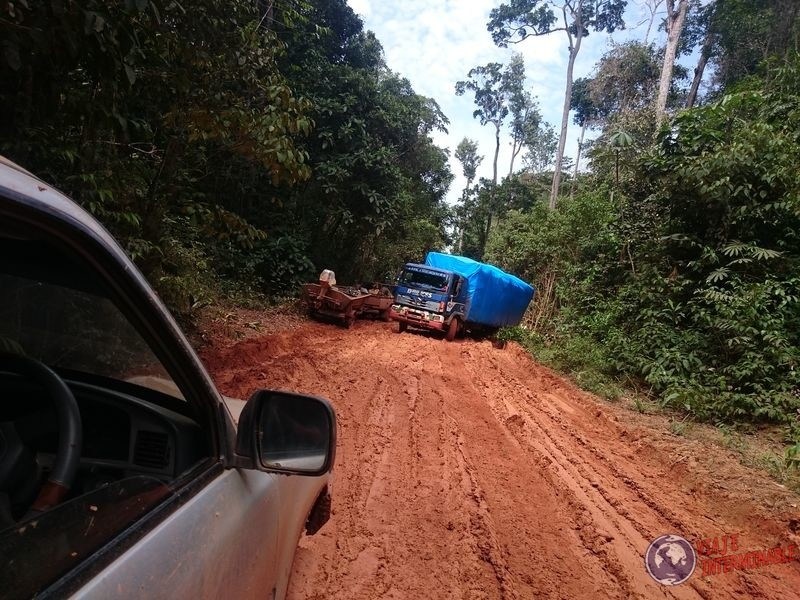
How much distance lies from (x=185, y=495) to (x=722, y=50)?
100 ft

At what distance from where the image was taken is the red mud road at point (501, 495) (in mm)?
3297

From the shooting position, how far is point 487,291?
50.8ft

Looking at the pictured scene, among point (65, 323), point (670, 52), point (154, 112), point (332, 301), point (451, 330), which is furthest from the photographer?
point (670, 52)

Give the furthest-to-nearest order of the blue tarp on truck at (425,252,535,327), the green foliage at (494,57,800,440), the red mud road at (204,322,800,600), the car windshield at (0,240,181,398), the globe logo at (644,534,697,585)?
1. the blue tarp on truck at (425,252,535,327)
2. the green foliage at (494,57,800,440)
3. the globe logo at (644,534,697,585)
4. the red mud road at (204,322,800,600)
5. the car windshield at (0,240,181,398)

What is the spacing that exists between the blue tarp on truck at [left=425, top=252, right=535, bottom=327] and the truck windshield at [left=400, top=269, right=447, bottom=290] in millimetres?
870

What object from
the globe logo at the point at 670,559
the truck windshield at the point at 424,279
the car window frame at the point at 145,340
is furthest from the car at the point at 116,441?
the truck windshield at the point at 424,279

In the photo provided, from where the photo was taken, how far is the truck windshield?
14539 millimetres

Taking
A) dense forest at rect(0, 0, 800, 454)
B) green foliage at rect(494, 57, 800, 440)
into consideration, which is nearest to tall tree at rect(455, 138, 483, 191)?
dense forest at rect(0, 0, 800, 454)

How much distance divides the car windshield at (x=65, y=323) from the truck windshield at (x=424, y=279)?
42.8 feet

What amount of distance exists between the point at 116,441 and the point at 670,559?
4.18 metres

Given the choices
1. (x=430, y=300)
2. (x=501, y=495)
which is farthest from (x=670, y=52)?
(x=501, y=495)

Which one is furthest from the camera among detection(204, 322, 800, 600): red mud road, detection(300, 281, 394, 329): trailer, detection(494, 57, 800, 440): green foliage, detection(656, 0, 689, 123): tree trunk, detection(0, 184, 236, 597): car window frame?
detection(656, 0, 689, 123): tree trunk

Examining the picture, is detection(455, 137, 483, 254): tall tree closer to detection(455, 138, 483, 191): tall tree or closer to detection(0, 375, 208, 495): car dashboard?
detection(455, 138, 483, 191): tall tree

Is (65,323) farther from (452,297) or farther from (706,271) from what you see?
(452,297)
